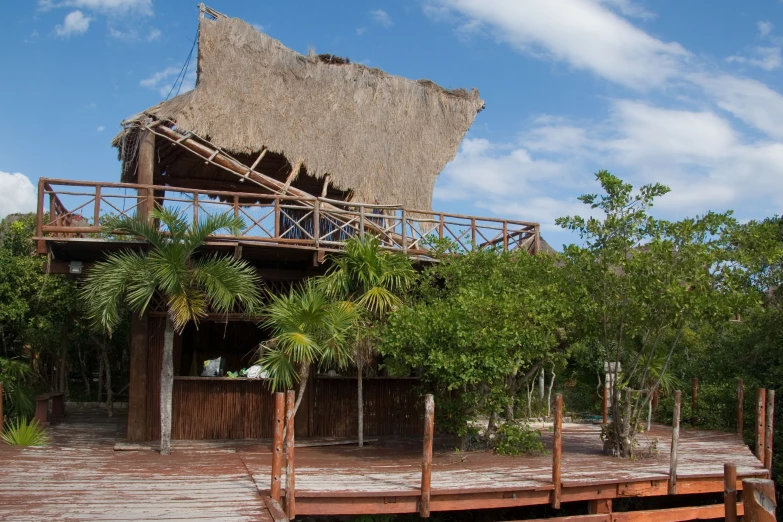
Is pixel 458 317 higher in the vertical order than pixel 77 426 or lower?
higher

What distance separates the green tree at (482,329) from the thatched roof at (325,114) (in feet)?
13.1

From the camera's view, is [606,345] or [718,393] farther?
[718,393]

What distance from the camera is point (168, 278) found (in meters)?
10.0

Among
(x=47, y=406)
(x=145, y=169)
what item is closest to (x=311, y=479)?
(x=145, y=169)

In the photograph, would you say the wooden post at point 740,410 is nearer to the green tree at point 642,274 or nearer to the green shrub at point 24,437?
the green tree at point 642,274

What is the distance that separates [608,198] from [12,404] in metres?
11.2

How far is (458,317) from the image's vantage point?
31.8ft

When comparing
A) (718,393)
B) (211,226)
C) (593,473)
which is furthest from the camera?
(718,393)

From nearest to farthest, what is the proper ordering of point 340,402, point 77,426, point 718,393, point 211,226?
point 211,226, point 340,402, point 77,426, point 718,393

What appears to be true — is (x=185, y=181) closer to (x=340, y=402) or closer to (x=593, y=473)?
(x=340, y=402)

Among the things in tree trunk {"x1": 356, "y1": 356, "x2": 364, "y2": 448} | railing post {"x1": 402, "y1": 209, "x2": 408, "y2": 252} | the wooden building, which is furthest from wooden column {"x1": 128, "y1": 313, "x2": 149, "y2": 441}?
railing post {"x1": 402, "y1": 209, "x2": 408, "y2": 252}

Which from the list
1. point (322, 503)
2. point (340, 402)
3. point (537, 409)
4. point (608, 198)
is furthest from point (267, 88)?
point (537, 409)

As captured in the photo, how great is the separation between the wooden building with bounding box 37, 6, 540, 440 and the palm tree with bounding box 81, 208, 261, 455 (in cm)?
48

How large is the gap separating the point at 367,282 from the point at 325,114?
4.70 meters
